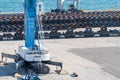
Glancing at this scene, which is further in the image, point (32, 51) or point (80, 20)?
point (80, 20)

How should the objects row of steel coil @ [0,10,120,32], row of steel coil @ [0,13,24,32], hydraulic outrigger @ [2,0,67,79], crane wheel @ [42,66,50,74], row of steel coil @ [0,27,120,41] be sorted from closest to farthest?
hydraulic outrigger @ [2,0,67,79], crane wheel @ [42,66,50,74], row of steel coil @ [0,27,120,41], row of steel coil @ [0,13,24,32], row of steel coil @ [0,10,120,32]

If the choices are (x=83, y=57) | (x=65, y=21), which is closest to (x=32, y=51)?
(x=83, y=57)

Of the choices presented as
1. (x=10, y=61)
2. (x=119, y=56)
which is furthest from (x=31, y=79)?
(x=119, y=56)

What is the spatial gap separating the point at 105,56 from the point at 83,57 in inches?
86.9

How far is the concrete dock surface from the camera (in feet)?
109

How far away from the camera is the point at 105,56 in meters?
41.1

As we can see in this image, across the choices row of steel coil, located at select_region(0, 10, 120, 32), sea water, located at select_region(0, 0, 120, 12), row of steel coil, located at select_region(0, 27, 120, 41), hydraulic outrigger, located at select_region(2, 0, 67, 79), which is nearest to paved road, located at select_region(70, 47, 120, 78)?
hydraulic outrigger, located at select_region(2, 0, 67, 79)

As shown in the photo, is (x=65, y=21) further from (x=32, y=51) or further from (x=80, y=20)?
(x=32, y=51)

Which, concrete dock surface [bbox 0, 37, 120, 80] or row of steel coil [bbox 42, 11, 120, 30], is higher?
row of steel coil [bbox 42, 11, 120, 30]

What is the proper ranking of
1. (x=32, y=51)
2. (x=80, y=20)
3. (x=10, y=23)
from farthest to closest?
(x=80, y=20) < (x=10, y=23) < (x=32, y=51)

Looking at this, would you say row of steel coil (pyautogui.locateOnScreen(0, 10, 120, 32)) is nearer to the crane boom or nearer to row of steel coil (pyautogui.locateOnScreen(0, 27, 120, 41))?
row of steel coil (pyautogui.locateOnScreen(0, 27, 120, 41))

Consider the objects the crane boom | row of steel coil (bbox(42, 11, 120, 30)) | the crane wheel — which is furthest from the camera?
row of steel coil (bbox(42, 11, 120, 30))

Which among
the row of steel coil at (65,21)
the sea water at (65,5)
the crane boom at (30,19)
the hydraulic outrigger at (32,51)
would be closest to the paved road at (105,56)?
the hydraulic outrigger at (32,51)

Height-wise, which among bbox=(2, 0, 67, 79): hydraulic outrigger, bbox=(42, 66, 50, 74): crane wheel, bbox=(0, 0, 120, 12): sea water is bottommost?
bbox=(42, 66, 50, 74): crane wheel
